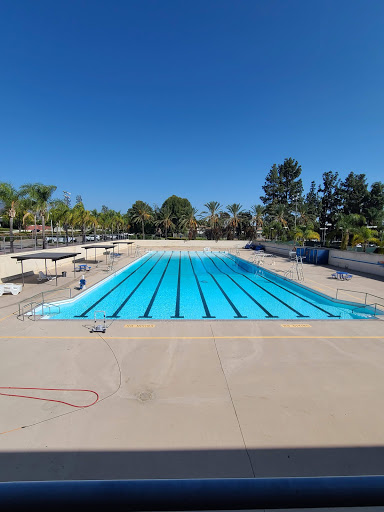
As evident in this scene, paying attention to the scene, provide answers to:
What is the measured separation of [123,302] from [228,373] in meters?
8.33

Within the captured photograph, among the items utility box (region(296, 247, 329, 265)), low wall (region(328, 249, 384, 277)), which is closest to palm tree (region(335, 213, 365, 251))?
low wall (region(328, 249, 384, 277))

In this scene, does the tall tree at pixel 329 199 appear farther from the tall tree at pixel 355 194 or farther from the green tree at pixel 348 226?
the green tree at pixel 348 226

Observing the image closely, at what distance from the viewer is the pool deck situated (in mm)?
3604

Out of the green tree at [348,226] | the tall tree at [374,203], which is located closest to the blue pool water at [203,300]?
the green tree at [348,226]

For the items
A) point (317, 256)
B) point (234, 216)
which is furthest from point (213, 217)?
point (317, 256)

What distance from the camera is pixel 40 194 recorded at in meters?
22.4

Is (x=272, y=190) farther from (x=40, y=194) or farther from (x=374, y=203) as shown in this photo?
(x=40, y=194)

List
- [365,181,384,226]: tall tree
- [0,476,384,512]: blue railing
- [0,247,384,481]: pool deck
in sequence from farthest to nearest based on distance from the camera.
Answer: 1. [365,181,384,226]: tall tree
2. [0,247,384,481]: pool deck
3. [0,476,384,512]: blue railing

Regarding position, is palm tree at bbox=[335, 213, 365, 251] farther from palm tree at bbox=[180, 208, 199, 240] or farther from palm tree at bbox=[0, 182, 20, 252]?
palm tree at bbox=[180, 208, 199, 240]

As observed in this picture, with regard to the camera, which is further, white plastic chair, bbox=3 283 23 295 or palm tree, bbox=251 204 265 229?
palm tree, bbox=251 204 265 229

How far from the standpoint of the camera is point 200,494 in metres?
0.68

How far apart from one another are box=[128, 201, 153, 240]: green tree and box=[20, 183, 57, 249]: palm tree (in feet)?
102

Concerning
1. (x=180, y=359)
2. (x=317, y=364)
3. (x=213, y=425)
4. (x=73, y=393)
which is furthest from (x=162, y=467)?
(x=317, y=364)

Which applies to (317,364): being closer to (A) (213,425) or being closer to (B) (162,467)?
(A) (213,425)
